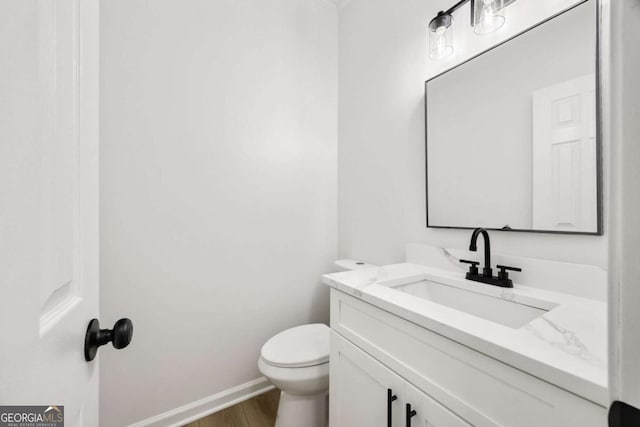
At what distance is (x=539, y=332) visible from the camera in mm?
592

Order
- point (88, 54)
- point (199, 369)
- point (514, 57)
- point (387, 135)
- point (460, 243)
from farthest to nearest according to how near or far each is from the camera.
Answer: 1. point (387, 135)
2. point (199, 369)
3. point (460, 243)
4. point (514, 57)
5. point (88, 54)

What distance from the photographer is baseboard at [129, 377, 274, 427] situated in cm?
132

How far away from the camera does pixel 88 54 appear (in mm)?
485

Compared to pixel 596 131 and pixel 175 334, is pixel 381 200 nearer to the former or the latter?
pixel 596 131

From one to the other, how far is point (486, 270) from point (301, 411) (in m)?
1.04

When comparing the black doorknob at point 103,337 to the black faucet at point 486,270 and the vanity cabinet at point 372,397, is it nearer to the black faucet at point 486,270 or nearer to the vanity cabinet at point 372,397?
the vanity cabinet at point 372,397

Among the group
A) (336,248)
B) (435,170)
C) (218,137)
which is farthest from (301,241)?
(435,170)

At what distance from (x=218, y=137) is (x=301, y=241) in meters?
0.84

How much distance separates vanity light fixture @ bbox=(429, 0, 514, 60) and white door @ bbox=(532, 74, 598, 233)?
A: 0.36 meters

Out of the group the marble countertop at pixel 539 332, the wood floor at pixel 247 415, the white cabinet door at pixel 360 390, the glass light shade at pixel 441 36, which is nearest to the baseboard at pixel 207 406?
the wood floor at pixel 247 415

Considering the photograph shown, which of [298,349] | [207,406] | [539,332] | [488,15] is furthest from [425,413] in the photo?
[488,15]

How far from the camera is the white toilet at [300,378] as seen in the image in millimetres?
1150

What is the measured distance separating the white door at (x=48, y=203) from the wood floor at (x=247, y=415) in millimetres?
1091

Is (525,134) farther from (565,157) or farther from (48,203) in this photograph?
(48,203)
